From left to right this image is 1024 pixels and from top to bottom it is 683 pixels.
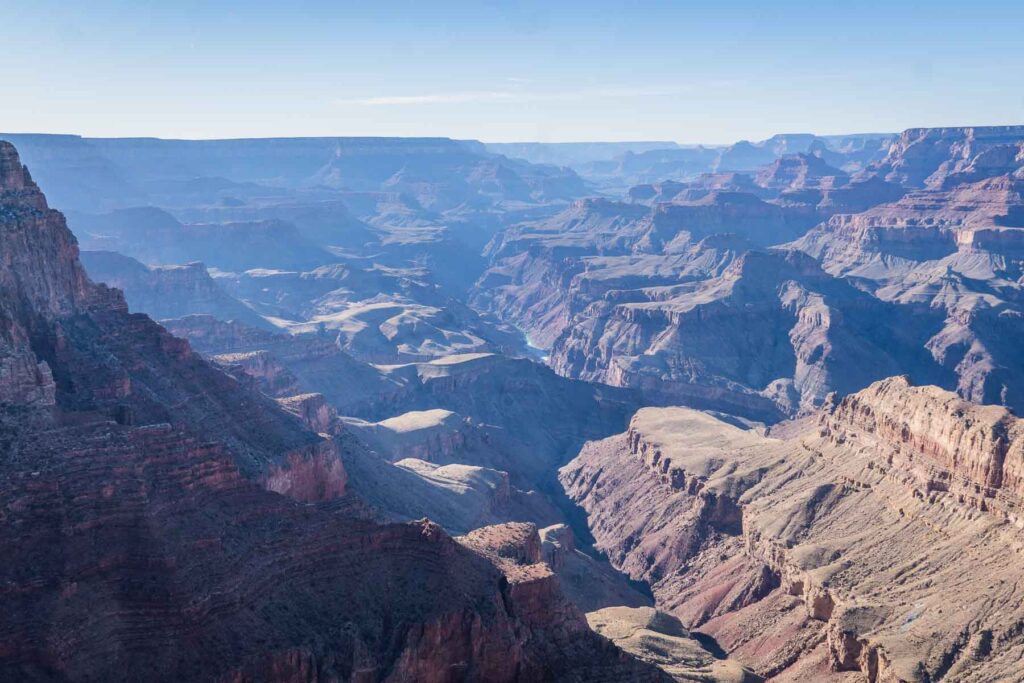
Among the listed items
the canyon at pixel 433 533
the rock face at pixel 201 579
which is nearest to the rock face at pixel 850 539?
the canyon at pixel 433 533

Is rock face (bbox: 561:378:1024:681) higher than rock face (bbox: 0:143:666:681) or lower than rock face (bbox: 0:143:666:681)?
lower

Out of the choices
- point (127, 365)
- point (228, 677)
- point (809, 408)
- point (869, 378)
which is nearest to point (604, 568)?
point (127, 365)

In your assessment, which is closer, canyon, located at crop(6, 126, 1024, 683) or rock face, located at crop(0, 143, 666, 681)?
rock face, located at crop(0, 143, 666, 681)

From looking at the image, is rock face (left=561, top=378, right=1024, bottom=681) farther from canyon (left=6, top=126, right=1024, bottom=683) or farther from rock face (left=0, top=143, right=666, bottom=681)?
rock face (left=0, top=143, right=666, bottom=681)

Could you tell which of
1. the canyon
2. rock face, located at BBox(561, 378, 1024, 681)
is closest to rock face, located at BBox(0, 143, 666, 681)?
the canyon

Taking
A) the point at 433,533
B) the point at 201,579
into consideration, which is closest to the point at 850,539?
the point at 433,533
